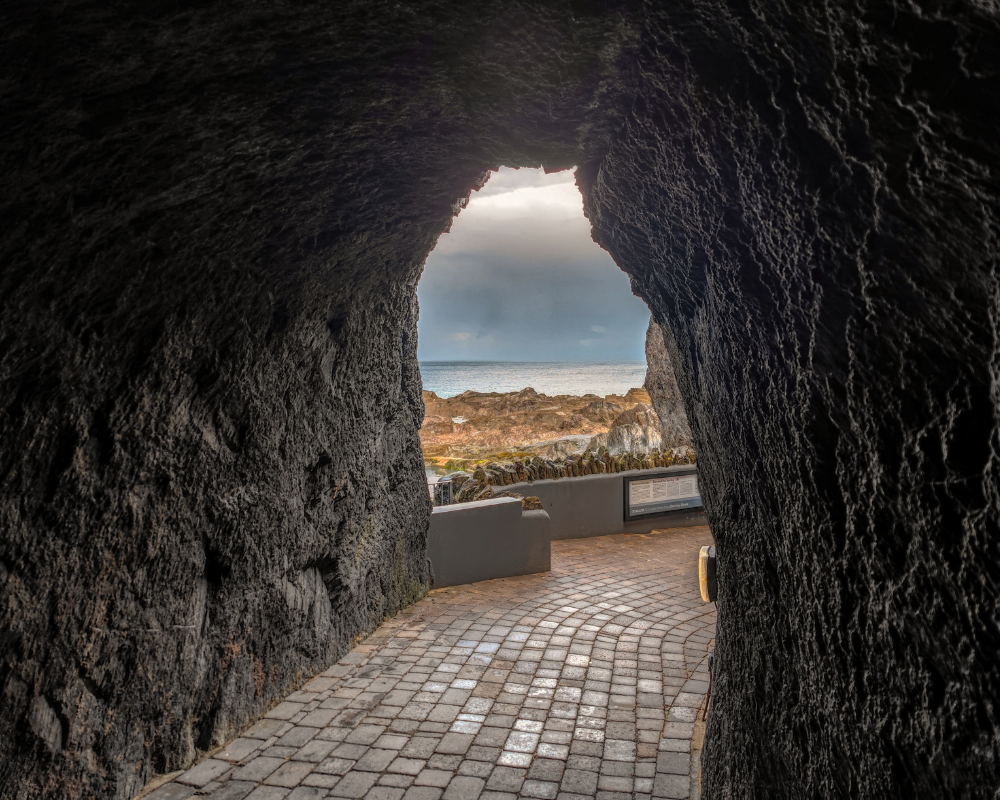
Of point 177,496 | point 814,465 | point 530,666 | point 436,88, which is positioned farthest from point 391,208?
point 530,666

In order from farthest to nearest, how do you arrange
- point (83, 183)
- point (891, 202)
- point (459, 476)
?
point (459, 476), point (83, 183), point (891, 202)

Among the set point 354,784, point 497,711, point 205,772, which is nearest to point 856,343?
point 354,784

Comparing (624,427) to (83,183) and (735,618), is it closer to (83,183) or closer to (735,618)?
(735,618)

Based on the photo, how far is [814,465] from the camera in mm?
1852

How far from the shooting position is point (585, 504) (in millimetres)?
9781

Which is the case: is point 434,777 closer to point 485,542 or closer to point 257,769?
point 257,769

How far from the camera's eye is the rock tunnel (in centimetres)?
128

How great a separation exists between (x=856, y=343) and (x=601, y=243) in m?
2.89

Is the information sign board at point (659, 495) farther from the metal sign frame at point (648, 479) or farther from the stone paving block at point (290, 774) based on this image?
the stone paving block at point (290, 774)

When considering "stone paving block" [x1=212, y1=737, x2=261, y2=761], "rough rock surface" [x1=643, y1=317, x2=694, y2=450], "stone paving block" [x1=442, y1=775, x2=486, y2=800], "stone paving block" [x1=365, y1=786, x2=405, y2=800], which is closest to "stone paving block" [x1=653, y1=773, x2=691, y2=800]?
"stone paving block" [x1=442, y1=775, x2=486, y2=800]

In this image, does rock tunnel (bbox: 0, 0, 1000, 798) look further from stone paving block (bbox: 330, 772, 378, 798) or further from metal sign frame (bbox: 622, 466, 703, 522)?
metal sign frame (bbox: 622, 466, 703, 522)

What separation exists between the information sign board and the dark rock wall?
295 inches

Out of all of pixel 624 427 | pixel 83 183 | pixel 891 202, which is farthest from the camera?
pixel 624 427

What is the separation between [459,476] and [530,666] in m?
4.21
